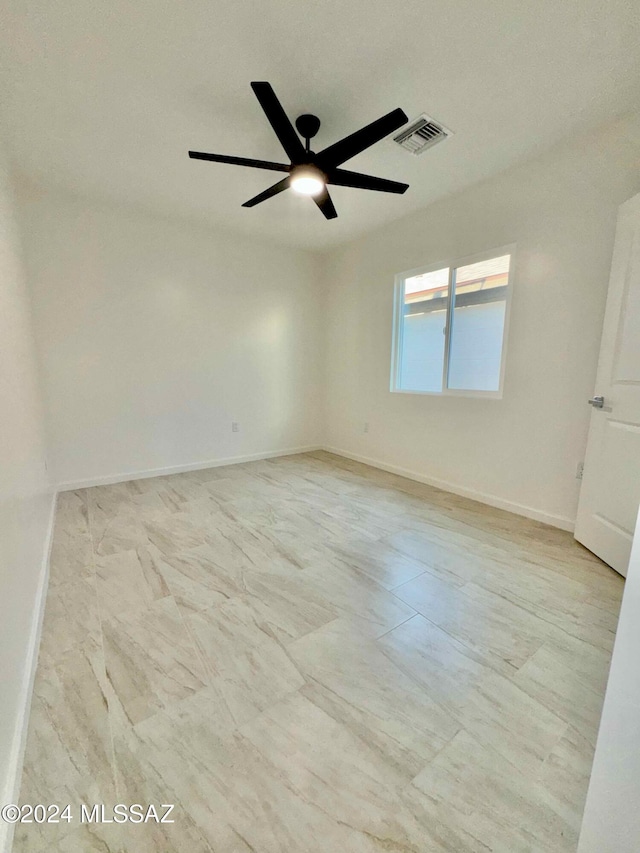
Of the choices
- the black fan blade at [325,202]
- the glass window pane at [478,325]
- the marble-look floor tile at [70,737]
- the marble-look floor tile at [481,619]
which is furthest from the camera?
the glass window pane at [478,325]

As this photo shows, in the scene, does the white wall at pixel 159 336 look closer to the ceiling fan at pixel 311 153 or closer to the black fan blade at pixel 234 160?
the ceiling fan at pixel 311 153

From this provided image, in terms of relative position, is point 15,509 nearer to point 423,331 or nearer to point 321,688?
point 321,688

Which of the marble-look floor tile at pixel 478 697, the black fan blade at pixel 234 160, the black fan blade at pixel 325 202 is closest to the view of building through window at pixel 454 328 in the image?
the black fan blade at pixel 325 202

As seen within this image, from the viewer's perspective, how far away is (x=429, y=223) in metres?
3.13

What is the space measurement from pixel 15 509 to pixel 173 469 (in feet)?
7.72

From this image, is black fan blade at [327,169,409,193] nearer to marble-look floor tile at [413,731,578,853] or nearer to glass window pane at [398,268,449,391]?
glass window pane at [398,268,449,391]

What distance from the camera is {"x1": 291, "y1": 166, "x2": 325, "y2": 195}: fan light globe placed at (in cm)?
186

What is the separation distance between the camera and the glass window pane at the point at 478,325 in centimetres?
273

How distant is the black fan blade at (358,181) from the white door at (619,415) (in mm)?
1334

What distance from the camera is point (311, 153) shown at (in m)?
1.83

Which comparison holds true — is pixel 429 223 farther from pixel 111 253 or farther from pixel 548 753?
pixel 548 753

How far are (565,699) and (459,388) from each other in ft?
7.63

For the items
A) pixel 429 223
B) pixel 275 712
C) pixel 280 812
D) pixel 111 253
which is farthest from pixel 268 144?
pixel 280 812

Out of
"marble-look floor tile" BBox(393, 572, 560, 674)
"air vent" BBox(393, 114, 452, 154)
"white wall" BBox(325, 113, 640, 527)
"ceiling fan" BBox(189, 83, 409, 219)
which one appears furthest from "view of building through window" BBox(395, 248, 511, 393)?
"marble-look floor tile" BBox(393, 572, 560, 674)
